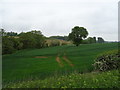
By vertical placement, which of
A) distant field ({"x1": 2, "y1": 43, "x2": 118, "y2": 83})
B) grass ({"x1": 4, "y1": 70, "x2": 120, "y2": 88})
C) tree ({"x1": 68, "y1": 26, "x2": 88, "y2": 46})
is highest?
tree ({"x1": 68, "y1": 26, "x2": 88, "y2": 46})

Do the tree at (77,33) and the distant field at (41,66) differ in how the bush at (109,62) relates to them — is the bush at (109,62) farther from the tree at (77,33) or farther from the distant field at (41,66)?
the tree at (77,33)

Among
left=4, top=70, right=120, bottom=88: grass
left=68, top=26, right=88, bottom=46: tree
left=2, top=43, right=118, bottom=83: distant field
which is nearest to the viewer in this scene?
left=4, top=70, right=120, bottom=88: grass

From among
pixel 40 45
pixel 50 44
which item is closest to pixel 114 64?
pixel 40 45

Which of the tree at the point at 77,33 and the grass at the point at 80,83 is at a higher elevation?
the tree at the point at 77,33

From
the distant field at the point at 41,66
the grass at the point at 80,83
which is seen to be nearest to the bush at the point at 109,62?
the distant field at the point at 41,66

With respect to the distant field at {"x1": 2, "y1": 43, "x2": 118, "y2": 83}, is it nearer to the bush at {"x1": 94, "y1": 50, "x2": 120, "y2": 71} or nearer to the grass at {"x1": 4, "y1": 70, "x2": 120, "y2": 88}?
the bush at {"x1": 94, "y1": 50, "x2": 120, "y2": 71}

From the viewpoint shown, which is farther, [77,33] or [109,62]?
[77,33]

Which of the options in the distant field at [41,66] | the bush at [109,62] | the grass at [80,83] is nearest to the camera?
the grass at [80,83]

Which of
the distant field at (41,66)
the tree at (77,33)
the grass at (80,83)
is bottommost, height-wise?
the distant field at (41,66)

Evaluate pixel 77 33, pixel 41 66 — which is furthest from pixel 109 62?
pixel 77 33

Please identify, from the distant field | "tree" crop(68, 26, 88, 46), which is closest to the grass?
the distant field

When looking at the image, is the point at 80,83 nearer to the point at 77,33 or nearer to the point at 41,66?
the point at 41,66

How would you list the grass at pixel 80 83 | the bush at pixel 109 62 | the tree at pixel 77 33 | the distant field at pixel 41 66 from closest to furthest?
1. the grass at pixel 80 83
2. the bush at pixel 109 62
3. the distant field at pixel 41 66
4. the tree at pixel 77 33

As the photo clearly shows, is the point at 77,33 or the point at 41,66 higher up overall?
the point at 77,33
